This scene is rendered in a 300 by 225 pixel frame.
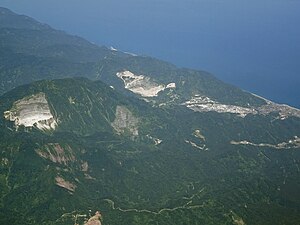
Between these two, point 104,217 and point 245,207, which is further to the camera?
point 245,207

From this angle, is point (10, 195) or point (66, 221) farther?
point (10, 195)

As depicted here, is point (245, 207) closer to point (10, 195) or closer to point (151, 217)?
point (151, 217)

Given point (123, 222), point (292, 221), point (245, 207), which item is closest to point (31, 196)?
point (123, 222)

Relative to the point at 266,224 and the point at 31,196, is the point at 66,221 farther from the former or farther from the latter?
the point at 266,224

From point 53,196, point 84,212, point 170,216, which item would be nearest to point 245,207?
point 170,216

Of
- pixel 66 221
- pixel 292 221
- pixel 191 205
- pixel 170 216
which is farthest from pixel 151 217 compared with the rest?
pixel 292 221

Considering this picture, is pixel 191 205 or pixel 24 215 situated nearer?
pixel 24 215

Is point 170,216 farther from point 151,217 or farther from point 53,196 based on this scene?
point 53,196
